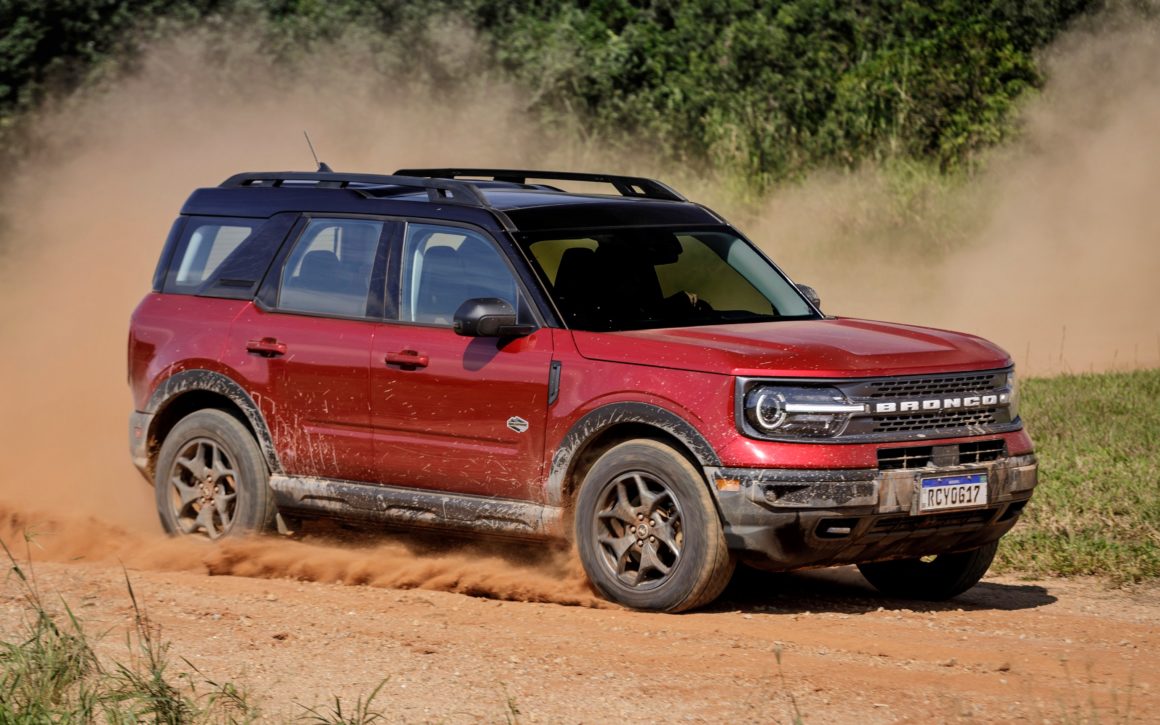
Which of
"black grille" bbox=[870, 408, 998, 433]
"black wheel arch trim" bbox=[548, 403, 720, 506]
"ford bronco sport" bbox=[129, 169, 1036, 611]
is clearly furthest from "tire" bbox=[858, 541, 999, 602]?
"black wheel arch trim" bbox=[548, 403, 720, 506]

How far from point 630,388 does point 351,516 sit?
1.80 m

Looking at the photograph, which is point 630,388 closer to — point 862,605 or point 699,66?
point 862,605

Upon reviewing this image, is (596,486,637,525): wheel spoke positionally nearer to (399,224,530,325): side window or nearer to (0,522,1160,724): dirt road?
(0,522,1160,724): dirt road

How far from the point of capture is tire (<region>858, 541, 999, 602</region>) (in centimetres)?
816

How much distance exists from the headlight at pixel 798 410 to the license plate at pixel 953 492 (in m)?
0.46

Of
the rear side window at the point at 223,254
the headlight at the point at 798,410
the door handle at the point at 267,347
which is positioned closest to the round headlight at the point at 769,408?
the headlight at the point at 798,410

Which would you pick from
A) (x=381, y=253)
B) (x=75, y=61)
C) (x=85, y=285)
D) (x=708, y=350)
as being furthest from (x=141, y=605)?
(x=75, y=61)

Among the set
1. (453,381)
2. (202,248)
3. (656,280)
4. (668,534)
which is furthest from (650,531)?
(202,248)

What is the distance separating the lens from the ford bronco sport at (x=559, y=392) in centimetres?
723

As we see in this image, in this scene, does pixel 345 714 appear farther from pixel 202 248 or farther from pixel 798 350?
pixel 202 248

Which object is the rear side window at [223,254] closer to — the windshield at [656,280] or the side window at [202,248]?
the side window at [202,248]

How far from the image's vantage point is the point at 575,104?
25375 millimetres

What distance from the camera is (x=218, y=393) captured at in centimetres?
902

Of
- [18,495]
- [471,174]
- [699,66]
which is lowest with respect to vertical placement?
[18,495]
